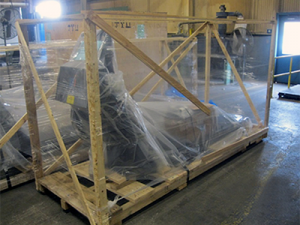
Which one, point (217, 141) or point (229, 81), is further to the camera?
point (229, 81)

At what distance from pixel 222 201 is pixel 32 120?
1923 mm

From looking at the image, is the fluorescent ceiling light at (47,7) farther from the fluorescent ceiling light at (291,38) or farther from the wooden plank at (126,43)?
the wooden plank at (126,43)

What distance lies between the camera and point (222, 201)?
271 cm

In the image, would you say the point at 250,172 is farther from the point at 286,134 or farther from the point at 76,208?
the point at 76,208

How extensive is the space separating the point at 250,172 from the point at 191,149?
0.76 m

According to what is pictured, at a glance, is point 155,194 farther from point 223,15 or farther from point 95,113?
point 223,15

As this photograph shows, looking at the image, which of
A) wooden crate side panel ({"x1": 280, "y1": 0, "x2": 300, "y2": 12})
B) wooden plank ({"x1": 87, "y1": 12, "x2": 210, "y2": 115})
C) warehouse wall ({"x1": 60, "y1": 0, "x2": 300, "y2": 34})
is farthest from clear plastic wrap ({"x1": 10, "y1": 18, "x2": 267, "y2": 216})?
wooden crate side panel ({"x1": 280, "y1": 0, "x2": 300, "y2": 12})

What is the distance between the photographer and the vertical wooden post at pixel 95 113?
6.44 ft

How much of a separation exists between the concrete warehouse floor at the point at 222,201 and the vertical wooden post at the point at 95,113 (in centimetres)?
37

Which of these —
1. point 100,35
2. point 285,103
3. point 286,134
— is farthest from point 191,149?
point 285,103

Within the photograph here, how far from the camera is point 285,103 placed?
255 inches

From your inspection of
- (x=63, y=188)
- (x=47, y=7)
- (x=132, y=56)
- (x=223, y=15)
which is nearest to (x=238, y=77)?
(x=132, y=56)

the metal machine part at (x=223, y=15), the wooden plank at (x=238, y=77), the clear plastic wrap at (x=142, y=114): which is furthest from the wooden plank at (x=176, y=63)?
the metal machine part at (x=223, y=15)

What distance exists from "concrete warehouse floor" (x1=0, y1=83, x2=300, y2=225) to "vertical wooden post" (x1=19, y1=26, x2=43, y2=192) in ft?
0.76
